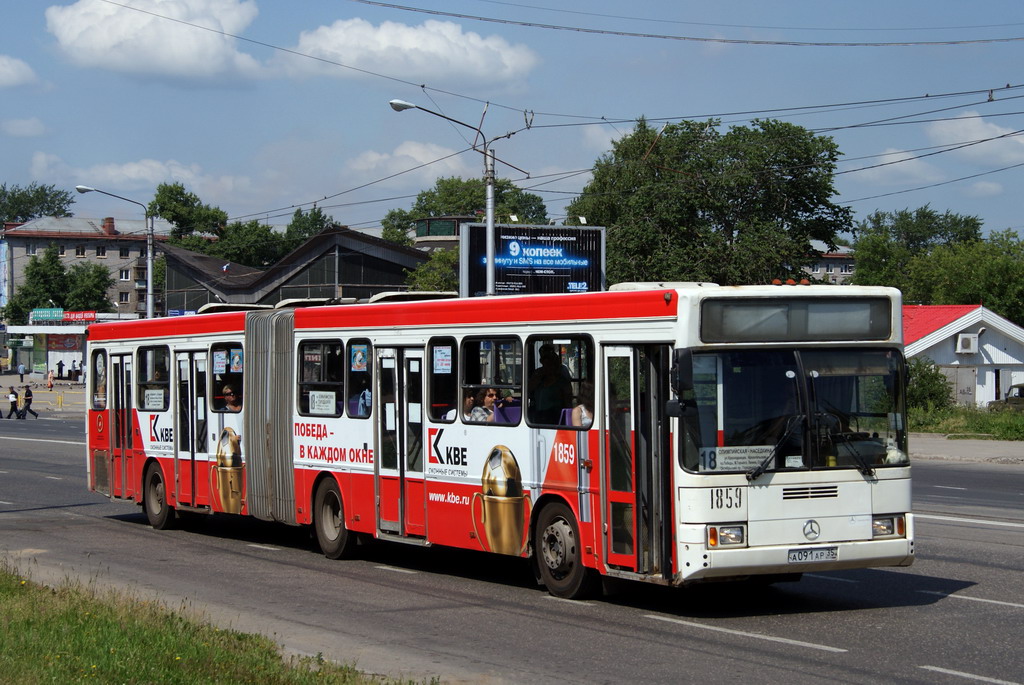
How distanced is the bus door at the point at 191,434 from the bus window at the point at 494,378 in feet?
19.5

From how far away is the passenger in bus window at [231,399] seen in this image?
17047 mm

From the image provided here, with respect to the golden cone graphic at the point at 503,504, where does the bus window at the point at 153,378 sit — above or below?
above

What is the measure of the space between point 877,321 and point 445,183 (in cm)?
12794

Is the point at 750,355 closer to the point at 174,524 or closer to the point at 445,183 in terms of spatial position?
the point at 174,524

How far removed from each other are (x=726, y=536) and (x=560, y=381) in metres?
2.33

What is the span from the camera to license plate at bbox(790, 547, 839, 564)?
10359 mm

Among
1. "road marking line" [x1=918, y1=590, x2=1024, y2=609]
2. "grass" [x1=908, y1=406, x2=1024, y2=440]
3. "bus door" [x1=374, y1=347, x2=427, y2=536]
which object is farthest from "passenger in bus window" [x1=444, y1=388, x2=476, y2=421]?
"grass" [x1=908, y1=406, x2=1024, y2=440]

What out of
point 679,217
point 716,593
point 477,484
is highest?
point 679,217

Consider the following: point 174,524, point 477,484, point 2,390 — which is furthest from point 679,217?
point 477,484

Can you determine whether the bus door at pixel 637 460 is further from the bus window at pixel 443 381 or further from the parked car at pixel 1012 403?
the parked car at pixel 1012 403

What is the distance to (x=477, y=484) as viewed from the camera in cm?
1274

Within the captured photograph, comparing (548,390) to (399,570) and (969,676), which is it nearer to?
(399,570)

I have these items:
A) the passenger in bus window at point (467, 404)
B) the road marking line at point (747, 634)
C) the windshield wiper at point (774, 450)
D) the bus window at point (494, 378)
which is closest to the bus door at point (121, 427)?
the passenger in bus window at point (467, 404)

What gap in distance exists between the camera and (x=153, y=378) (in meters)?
19.0
